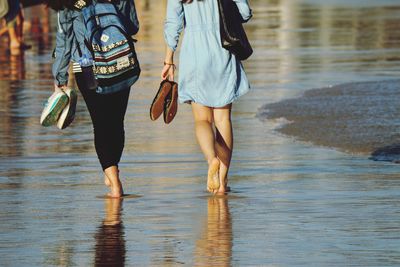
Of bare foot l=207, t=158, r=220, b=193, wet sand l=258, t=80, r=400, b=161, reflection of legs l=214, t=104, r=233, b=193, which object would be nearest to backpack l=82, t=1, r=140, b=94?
reflection of legs l=214, t=104, r=233, b=193

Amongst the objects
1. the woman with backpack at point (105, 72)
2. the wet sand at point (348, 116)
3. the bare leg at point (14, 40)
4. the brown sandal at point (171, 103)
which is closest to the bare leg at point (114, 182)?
the woman with backpack at point (105, 72)

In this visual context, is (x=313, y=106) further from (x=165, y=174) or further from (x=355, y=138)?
(x=165, y=174)

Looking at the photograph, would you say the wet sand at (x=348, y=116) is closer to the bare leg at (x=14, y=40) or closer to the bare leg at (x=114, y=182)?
the bare leg at (x=114, y=182)

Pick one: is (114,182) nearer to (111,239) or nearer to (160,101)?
(160,101)

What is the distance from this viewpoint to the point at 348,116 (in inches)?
616

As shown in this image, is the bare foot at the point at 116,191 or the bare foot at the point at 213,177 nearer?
the bare foot at the point at 213,177

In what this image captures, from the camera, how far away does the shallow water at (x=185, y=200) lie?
8.52 m

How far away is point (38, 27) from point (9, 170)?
23.2 m

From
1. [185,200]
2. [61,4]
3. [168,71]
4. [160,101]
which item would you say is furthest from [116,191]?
[61,4]

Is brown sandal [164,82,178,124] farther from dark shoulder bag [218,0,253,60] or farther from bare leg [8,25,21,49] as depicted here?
bare leg [8,25,21,49]

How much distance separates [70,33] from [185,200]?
144 centimetres

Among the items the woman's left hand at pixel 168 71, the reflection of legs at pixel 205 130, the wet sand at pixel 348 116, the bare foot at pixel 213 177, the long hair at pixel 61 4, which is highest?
the long hair at pixel 61 4

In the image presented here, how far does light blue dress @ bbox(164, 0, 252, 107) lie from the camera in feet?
35.8

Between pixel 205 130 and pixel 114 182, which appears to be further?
pixel 205 130
